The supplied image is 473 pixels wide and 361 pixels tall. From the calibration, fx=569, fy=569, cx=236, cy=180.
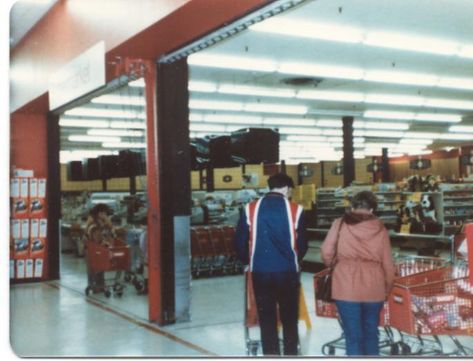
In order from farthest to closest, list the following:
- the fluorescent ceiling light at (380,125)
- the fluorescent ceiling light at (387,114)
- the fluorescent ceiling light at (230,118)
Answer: the fluorescent ceiling light at (380,125) < the fluorescent ceiling light at (387,114) < the fluorescent ceiling light at (230,118)

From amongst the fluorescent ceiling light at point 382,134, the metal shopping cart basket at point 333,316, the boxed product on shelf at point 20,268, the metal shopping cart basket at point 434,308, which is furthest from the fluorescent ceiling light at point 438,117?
the metal shopping cart basket at point 434,308

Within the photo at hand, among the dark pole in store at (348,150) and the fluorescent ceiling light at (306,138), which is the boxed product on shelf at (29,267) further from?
the fluorescent ceiling light at (306,138)

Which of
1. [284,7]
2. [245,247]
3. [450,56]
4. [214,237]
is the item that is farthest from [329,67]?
[245,247]

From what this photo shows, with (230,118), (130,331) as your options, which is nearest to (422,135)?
(230,118)

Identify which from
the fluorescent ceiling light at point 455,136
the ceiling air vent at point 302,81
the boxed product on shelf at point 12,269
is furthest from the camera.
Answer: the fluorescent ceiling light at point 455,136

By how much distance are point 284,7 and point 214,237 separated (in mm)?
6222

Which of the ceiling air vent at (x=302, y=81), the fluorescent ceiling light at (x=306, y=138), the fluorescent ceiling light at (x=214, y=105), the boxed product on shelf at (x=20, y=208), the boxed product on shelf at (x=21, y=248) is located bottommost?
the boxed product on shelf at (x=21, y=248)

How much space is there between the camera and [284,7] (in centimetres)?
497

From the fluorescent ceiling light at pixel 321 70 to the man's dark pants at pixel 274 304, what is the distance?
697cm

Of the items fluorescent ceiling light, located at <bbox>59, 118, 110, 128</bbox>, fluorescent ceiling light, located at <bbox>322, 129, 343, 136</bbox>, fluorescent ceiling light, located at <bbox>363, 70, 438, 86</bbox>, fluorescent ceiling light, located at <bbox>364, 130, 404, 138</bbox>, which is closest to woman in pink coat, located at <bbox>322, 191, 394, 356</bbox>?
fluorescent ceiling light, located at <bbox>363, 70, 438, 86</bbox>

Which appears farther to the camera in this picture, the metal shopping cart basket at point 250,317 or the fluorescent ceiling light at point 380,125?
the fluorescent ceiling light at point 380,125

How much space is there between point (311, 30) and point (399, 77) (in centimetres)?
463

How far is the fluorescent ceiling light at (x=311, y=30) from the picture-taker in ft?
26.2

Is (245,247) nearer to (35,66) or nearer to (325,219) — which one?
(35,66)
